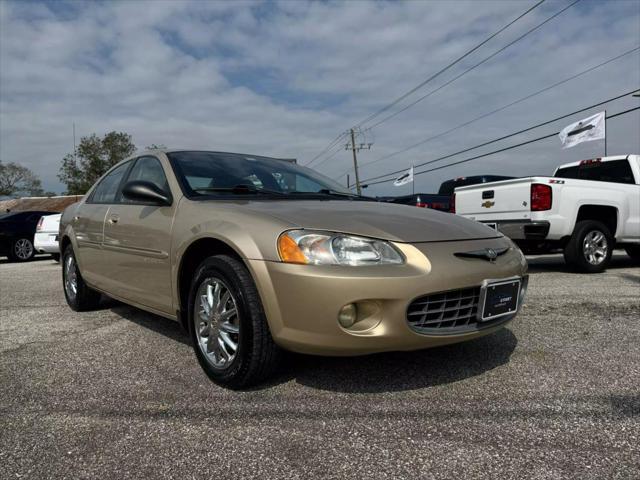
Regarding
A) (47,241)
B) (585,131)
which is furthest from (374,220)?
(585,131)

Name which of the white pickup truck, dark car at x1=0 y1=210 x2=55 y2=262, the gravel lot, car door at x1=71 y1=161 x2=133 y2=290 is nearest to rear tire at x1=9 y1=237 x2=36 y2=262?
dark car at x1=0 y1=210 x2=55 y2=262

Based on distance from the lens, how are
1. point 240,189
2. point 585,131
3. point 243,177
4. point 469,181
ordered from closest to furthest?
point 240,189
point 243,177
point 469,181
point 585,131

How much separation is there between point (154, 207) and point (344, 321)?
66.0 inches

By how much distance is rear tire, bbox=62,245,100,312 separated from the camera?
4703 mm

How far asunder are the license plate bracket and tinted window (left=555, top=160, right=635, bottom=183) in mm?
6141

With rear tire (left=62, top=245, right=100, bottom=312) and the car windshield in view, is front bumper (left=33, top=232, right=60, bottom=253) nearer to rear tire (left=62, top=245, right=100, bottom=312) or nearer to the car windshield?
rear tire (left=62, top=245, right=100, bottom=312)

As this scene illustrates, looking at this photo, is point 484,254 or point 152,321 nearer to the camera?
point 484,254

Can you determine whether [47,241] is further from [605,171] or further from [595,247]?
[605,171]

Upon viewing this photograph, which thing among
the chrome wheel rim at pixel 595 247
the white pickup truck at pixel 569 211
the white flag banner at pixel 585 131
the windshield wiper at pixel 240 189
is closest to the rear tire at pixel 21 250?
the white pickup truck at pixel 569 211

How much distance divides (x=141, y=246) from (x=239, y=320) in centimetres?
122

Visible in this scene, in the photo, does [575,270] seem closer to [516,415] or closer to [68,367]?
[516,415]

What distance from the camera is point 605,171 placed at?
8125mm

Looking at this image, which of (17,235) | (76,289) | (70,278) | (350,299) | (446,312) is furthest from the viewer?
(17,235)

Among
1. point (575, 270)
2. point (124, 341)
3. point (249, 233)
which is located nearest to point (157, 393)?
point (249, 233)
